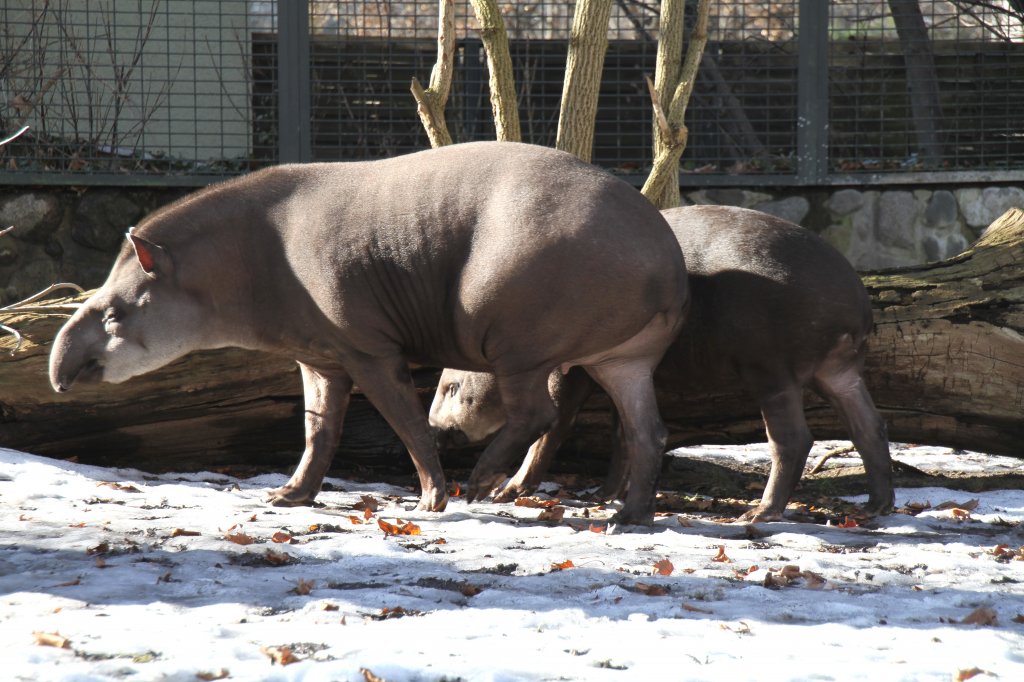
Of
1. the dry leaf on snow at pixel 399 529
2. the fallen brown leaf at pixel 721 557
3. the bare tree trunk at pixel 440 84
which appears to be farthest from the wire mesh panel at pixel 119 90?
the fallen brown leaf at pixel 721 557

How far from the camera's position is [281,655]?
10.0 ft

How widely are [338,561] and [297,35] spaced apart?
19.2 feet

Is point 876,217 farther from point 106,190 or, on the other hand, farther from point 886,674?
point 886,674

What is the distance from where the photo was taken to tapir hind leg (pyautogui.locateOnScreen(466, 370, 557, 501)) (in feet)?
16.8

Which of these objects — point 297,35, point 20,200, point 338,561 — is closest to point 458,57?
point 297,35

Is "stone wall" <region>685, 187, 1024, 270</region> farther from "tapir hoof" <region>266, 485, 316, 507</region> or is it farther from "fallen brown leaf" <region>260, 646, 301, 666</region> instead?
"fallen brown leaf" <region>260, 646, 301, 666</region>

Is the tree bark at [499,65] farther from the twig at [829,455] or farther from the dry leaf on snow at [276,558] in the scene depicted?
the dry leaf on snow at [276,558]

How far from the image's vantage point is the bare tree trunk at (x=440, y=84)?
22.7ft

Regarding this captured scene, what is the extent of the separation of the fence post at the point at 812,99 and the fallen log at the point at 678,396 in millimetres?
2759

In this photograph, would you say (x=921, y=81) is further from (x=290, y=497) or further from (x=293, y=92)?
(x=290, y=497)

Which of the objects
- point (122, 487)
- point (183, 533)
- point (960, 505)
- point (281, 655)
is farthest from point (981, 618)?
point (122, 487)

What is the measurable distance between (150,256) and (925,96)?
6651 mm

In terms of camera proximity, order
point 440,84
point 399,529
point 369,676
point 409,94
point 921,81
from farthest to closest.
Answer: point 409,94
point 921,81
point 440,84
point 399,529
point 369,676

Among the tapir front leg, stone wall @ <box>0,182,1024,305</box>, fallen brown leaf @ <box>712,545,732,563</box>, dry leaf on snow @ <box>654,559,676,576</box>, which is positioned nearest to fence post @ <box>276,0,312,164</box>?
stone wall @ <box>0,182,1024,305</box>
